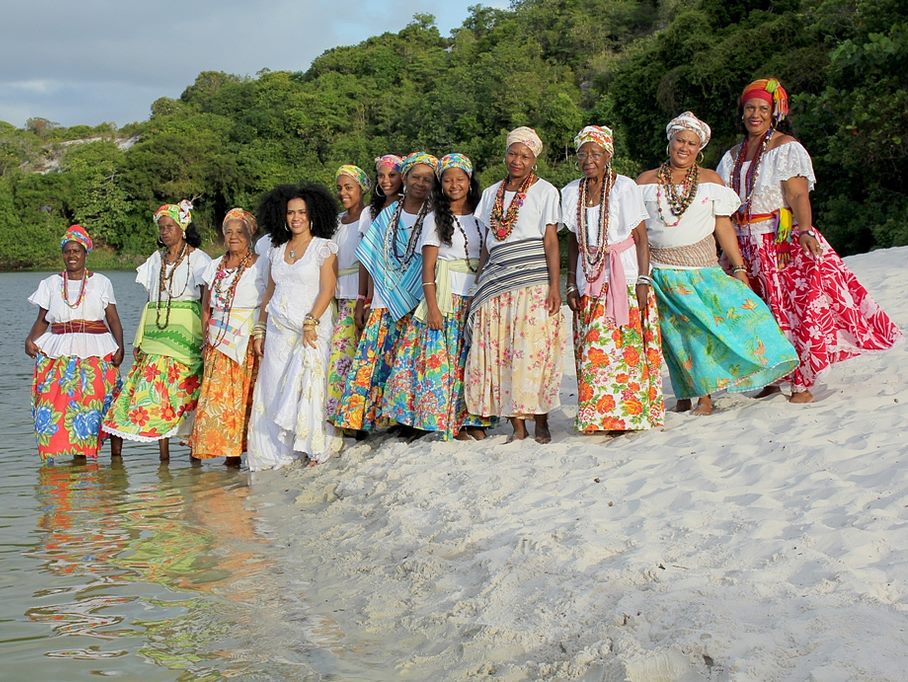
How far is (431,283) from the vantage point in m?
5.97

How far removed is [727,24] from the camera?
72.7 feet

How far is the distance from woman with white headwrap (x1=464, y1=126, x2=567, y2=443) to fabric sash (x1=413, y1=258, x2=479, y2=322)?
32 centimetres

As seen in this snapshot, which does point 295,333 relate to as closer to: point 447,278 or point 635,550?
point 447,278

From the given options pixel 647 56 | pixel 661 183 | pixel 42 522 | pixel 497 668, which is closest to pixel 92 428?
pixel 42 522

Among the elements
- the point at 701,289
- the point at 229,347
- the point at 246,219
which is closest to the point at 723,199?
the point at 701,289

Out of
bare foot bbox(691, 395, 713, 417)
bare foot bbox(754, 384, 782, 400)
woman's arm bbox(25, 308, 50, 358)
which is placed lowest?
bare foot bbox(691, 395, 713, 417)

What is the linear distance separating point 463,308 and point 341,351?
1.01 meters

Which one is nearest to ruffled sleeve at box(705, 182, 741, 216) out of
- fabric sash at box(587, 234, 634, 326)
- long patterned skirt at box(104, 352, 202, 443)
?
fabric sash at box(587, 234, 634, 326)

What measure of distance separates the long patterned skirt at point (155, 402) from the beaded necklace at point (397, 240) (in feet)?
5.97

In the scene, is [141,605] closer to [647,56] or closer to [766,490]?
[766,490]

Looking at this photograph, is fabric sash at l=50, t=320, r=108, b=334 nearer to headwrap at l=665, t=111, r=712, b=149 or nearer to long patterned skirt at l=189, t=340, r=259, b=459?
long patterned skirt at l=189, t=340, r=259, b=459

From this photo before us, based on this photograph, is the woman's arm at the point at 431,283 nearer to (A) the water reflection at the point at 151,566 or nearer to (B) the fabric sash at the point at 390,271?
(B) the fabric sash at the point at 390,271

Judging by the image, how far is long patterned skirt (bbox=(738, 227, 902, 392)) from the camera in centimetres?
548

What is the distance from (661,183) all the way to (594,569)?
8.93 ft
